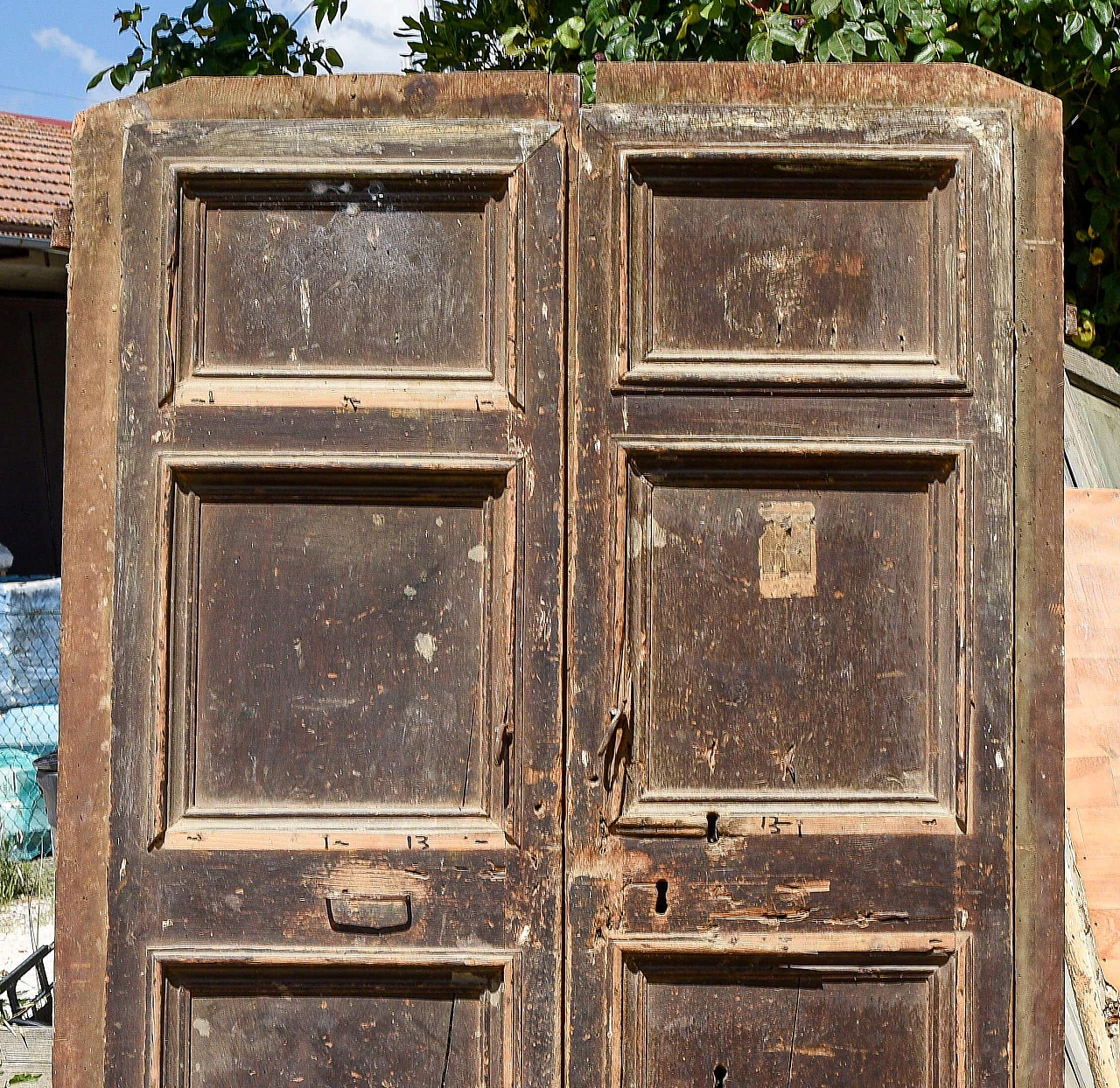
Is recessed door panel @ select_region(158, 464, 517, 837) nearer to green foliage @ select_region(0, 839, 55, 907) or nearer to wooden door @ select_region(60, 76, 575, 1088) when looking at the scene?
wooden door @ select_region(60, 76, 575, 1088)

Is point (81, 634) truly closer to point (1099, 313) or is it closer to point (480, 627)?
point (480, 627)

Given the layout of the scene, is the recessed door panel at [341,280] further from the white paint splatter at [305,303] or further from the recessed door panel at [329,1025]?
the recessed door panel at [329,1025]

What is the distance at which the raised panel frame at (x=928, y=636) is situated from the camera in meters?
1.64

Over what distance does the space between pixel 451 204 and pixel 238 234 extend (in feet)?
1.18

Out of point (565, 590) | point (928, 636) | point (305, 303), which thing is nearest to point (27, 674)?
point (305, 303)

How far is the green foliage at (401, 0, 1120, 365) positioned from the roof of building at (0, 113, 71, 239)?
4393 mm

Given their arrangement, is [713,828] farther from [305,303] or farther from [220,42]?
[220,42]

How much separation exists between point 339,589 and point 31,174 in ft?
22.9

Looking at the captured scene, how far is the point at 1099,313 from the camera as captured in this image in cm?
292

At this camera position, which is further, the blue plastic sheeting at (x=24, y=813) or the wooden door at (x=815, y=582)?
the blue plastic sheeting at (x=24, y=813)

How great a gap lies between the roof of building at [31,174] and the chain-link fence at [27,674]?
228cm

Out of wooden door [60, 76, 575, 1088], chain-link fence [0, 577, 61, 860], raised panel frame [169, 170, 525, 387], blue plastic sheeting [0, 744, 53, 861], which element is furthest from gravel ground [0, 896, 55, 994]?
raised panel frame [169, 170, 525, 387]

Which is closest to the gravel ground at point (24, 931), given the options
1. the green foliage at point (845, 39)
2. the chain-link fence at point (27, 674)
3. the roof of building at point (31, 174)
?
the chain-link fence at point (27, 674)

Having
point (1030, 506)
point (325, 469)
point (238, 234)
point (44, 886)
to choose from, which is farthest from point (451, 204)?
point (44, 886)
